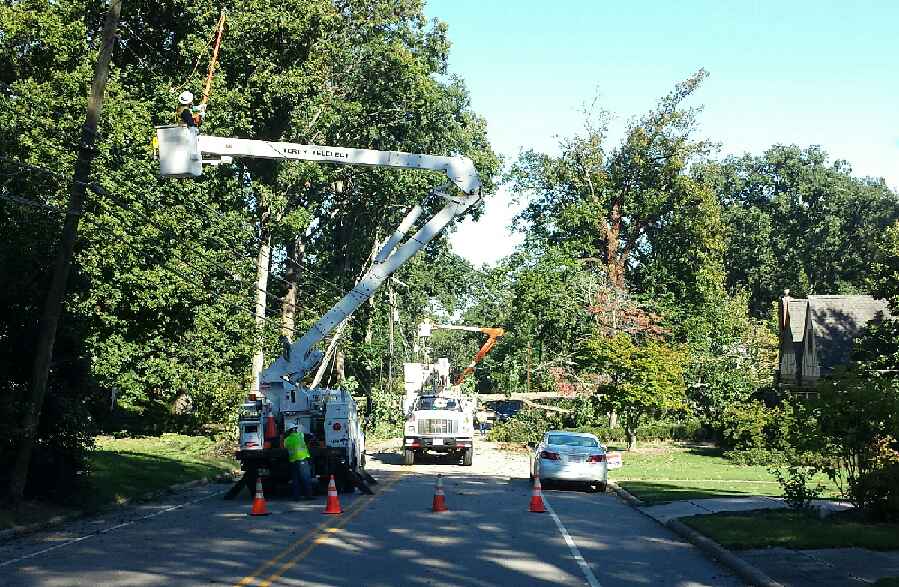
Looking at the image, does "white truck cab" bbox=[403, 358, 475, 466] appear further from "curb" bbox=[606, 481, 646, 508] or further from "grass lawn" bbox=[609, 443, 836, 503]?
"curb" bbox=[606, 481, 646, 508]

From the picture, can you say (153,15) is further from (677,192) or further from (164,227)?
(677,192)

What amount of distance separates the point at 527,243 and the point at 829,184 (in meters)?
41.3

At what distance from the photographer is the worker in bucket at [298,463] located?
24203 mm

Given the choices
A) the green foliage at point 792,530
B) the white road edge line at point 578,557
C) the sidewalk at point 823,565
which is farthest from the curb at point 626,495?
the sidewalk at point 823,565

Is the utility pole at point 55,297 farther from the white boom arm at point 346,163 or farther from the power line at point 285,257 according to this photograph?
the power line at point 285,257

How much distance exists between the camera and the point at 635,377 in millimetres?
43562

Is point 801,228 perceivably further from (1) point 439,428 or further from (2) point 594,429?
(1) point 439,428

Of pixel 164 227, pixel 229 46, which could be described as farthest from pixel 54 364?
pixel 229 46

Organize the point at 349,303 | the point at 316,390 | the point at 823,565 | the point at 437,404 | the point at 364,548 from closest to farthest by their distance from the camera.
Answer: the point at 823,565 → the point at 364,548 → the point at 349,303 → the point at 316,390 → the point at 437,404

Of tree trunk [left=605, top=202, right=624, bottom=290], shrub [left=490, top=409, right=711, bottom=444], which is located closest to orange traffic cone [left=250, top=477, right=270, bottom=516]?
shrub [left=490, top=409, right=711, bottom=444]

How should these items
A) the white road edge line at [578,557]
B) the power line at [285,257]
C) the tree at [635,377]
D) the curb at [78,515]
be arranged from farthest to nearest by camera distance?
the tree at [635,377] < the power line at [285,257] < the curb at [78,515] < the white road edge line at [578,557]

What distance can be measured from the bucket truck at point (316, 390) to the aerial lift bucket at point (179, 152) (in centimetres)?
254

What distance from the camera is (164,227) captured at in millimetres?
34719

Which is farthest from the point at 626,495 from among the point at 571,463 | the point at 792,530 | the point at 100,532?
the point at 100,532
